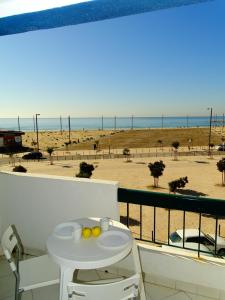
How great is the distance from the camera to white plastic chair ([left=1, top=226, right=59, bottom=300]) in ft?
6.42

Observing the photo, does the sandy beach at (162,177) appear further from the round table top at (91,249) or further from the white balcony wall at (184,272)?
the round table top at (91,249)

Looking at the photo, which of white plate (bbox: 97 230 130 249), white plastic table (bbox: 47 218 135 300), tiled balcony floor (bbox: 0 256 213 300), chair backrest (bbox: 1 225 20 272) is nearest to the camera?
white plastic table (bbox: 47 218 135 300)

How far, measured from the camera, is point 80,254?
177 cm

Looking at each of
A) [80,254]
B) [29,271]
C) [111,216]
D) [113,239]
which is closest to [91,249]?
[80,254]

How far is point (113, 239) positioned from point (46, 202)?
1.47 meters

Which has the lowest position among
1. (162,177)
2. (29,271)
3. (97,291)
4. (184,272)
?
(162,177)

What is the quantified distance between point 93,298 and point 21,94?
4733 cm

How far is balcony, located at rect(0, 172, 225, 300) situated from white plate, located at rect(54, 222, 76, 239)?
2.57 ft

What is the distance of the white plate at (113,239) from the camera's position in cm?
187

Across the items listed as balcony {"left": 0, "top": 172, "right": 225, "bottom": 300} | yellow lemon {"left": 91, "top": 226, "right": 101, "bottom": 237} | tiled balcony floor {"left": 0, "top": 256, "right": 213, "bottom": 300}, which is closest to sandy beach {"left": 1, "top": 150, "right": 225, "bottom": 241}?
balcony {"left": 0, "top": 172, "right": 225, "bottom": 300}

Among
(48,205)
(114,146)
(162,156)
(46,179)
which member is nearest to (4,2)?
(46,179)

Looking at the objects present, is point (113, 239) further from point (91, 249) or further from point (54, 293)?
point (54, 293)

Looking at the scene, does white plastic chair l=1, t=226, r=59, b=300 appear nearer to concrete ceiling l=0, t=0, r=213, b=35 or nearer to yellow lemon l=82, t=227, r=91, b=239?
yellow lemon l=82, t=227, r=91, b=239

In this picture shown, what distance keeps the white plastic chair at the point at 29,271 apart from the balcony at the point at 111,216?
0.63 meters
